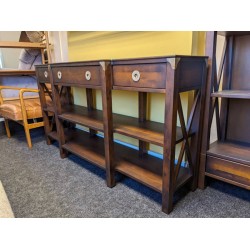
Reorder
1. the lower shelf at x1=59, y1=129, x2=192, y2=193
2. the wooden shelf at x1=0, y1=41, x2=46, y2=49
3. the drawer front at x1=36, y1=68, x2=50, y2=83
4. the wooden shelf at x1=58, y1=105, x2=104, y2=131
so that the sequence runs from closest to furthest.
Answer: the lower shelf at x1=59, y1=129, x2=192, y2=193
the wooden shelf at x1=58, y1=105, x2=104, y2=131
the drawer front at x1=36, y1=68, x2=50, y2=83
the wooden shelf at x1=0, y1=41, x2=46, y2=49

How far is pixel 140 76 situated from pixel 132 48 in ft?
2.42

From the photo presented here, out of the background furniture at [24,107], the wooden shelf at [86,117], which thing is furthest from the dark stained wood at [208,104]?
the background furniture at [24,107]

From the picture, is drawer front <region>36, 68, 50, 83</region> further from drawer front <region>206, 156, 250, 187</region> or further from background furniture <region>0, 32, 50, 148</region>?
drawer front <region>206, 156, 250, 187</region>

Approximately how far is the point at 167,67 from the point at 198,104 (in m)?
0.41

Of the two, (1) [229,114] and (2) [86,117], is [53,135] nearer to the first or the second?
(2) [86,117]

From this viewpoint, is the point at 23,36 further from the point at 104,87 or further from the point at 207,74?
the point at 207,74

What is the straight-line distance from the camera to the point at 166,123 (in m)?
1.06

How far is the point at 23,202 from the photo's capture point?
1.34 meters

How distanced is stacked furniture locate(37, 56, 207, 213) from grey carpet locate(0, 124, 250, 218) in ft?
0.33

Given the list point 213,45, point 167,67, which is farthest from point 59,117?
point 213,45

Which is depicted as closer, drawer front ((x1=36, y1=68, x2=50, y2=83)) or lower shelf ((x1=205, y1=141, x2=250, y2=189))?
lower shelf ((x1=205, y1=141, x2=250, y2=189))

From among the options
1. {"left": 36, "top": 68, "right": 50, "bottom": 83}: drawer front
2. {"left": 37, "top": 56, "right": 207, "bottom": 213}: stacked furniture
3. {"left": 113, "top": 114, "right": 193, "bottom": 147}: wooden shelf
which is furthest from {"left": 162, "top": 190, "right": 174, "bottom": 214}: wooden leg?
{"left": 36, "top": 68, "right": 50, "bottom": 83}: drawer front

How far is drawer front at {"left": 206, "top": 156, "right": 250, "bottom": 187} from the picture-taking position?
3.87ft

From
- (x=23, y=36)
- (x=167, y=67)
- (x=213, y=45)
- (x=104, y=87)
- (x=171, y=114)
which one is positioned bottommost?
(x=171, y=114)
